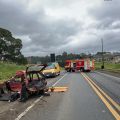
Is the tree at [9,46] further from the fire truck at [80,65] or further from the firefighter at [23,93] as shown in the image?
the firefighter at [23,93]

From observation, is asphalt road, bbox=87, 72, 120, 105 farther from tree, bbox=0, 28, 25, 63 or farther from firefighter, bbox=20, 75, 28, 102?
tree, bbox=0, 28, 25, 63

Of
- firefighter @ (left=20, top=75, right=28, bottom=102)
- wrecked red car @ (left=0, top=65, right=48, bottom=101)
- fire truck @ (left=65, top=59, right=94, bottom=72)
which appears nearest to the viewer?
firefighter @ (left=20, top=75, right=28, bottom=102)

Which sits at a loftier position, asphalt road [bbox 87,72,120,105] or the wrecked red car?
the wrecked red car

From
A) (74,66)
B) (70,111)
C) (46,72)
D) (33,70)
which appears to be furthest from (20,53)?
(70,111)

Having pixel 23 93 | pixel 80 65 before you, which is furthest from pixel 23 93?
pixel 80 65

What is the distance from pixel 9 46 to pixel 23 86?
104447 mm

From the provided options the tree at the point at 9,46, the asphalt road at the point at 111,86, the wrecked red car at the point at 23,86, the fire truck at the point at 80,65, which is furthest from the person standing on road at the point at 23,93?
the tree at the point at 9,46

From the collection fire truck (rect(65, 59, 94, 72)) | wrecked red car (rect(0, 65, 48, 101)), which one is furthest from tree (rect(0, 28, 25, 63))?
wrecked red car (rect(0, 65, 48, 101))

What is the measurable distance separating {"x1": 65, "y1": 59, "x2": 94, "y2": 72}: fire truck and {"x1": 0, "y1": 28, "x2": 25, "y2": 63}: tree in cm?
4451

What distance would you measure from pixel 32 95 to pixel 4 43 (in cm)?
10091

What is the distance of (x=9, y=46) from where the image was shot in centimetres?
12238

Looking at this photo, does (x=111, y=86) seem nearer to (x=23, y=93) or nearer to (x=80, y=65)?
(x=23, y=93)

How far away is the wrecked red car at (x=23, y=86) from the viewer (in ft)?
63.0

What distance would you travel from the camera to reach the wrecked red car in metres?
19.2
